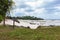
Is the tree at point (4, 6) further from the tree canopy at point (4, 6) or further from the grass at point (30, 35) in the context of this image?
the grass at point (30, 35)

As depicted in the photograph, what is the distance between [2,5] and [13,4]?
3.01 m

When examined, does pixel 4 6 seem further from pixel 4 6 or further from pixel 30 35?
pixel 30 35

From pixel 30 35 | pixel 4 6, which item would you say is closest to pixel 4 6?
pixel 4 6

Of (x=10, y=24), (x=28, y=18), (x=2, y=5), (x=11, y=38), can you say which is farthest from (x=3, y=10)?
(x=28, y=18)

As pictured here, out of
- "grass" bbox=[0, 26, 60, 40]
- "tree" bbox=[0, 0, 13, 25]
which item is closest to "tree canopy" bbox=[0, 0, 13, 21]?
"tree" bbox=[0, 0, 13, 25]

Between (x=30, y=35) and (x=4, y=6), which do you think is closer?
(x=30, y=35)

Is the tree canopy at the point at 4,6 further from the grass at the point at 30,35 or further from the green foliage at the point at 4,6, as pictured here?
the grass at the point at 30,35

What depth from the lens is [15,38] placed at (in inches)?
594

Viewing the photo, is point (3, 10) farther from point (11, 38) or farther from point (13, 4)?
point (11, 38)

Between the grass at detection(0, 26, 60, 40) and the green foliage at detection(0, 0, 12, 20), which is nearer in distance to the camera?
the grass at detection(0, 26, 60, 40)

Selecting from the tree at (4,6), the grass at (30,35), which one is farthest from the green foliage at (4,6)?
the grass at (30,35)

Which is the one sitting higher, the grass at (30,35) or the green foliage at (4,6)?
the green foliage at (4,6)

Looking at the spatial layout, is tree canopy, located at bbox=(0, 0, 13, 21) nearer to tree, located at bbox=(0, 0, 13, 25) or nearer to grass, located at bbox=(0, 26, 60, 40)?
tree, located at bbox=(0, 0, 13, 25)

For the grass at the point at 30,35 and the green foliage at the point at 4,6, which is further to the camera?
the green foliage at the point at 4,6
